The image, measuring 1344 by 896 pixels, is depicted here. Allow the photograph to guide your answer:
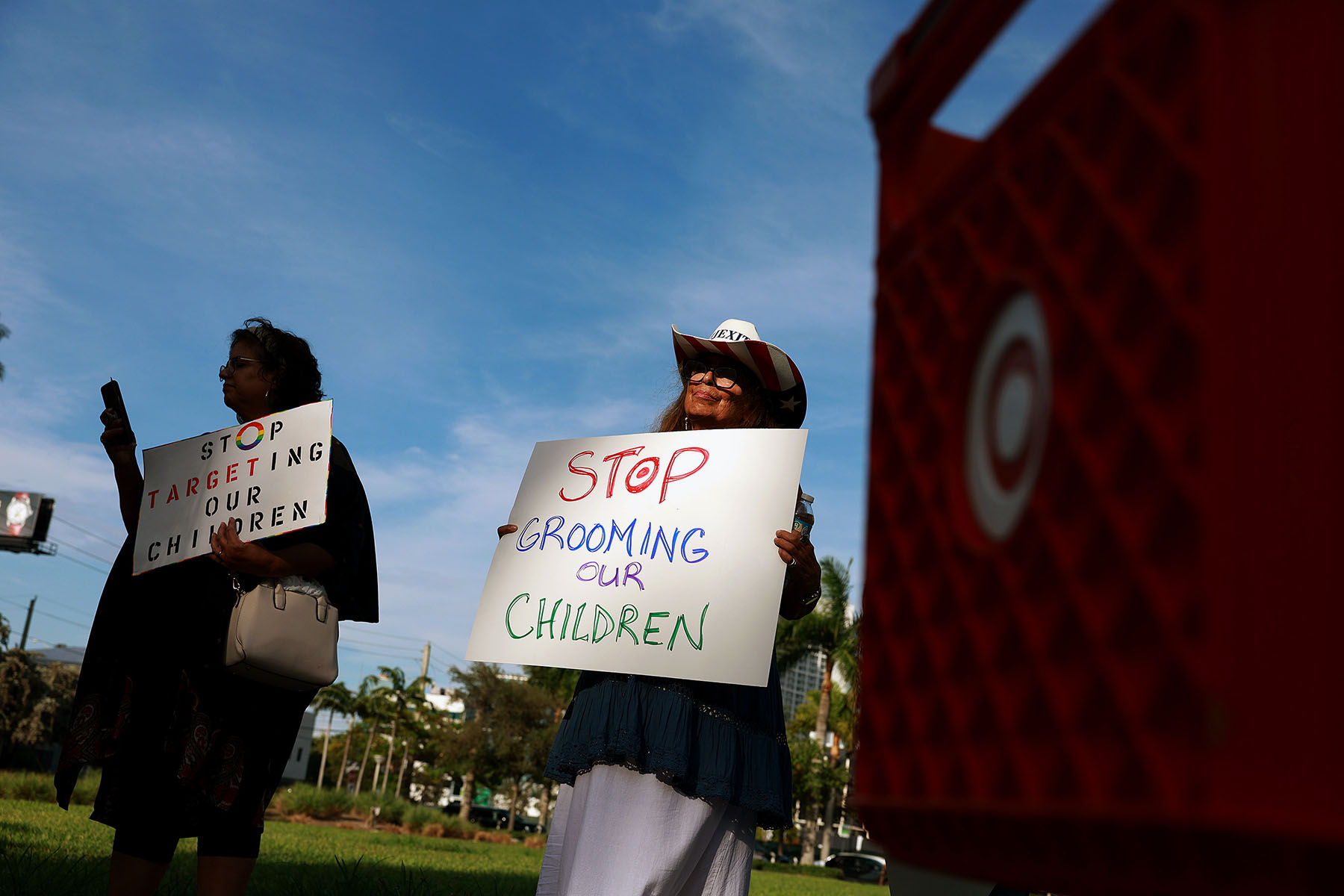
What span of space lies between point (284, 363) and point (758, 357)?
169 centimetres

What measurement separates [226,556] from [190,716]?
0.51m

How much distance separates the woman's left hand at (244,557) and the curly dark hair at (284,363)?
60cm

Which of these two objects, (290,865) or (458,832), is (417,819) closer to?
(458,832)

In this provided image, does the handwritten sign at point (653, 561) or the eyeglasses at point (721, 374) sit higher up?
the eyeglasses at point (721, 374)

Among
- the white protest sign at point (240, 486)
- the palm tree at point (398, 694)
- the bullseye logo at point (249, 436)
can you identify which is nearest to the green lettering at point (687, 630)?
the white protest sign at point (240, 486)

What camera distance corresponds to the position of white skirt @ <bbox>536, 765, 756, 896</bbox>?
2.73 metres

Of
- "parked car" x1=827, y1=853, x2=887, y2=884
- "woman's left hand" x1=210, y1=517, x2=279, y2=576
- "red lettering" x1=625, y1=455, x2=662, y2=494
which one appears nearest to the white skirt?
"red lettering" x1=625, y1=455, x2=662, y2=494

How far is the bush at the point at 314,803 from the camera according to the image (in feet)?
67.3

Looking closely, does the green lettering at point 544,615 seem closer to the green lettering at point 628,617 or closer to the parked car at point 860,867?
the green lettering at point 628,617

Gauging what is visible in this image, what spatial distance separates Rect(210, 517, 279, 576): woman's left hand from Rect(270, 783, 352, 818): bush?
1949 cm

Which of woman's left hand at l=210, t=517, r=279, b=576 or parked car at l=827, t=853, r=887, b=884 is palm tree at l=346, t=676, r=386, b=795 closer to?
parked car at l=827, t=853, r=887, b=884

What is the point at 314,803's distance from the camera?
20516 mm

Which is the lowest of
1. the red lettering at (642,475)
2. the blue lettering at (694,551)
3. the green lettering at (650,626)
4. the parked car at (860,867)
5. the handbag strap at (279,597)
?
the parked car at (860,867)

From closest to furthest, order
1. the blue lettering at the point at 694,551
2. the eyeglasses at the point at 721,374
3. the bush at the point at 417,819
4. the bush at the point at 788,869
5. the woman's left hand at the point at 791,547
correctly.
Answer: the woman's left hand at the point at 791,547 < the blue lettering at the point at 694,551 < the eyeglasses at the point at 721,374 < the bush at the point at 417,819 < the bush at the point at 788,869
